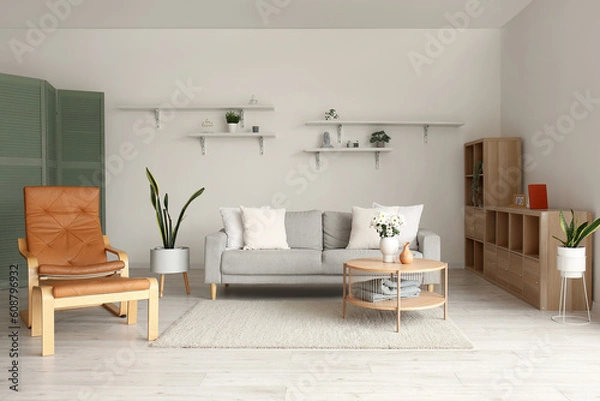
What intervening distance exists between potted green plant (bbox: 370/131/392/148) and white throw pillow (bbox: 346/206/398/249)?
1.53 m

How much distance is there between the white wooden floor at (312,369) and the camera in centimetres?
267

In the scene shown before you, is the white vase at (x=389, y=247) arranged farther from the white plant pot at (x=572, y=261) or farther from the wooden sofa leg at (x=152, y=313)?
the wooden sofa leg at (x=152, y=313)

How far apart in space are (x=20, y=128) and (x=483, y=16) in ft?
16.8

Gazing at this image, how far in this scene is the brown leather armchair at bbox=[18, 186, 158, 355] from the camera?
3418 millimetres

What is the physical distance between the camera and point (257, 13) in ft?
20.3

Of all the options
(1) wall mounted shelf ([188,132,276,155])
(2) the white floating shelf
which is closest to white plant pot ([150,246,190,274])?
(1) wall mounted shelf ([188,132,276,155])

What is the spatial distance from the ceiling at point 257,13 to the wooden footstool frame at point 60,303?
11.3 ft

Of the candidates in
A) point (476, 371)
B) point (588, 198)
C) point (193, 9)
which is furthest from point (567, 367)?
point (193, 9)

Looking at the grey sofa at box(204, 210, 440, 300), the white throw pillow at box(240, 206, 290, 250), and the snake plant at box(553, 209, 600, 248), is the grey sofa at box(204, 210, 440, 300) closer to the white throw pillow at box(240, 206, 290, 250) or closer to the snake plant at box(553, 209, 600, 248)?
the white throw pillow at box(240, 206, 290, 250)

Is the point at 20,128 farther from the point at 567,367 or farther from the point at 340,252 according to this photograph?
the point at 567,367

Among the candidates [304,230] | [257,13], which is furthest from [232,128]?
[304,230]

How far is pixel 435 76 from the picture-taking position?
6.70 meters

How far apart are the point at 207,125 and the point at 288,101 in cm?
103

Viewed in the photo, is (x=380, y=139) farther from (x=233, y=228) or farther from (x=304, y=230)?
(x=233, y=228)
